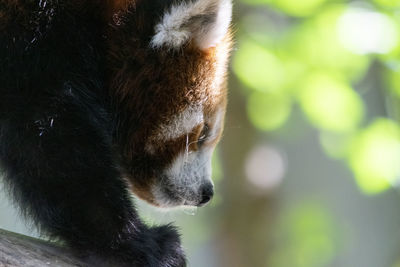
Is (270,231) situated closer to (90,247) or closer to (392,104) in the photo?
(392,104)

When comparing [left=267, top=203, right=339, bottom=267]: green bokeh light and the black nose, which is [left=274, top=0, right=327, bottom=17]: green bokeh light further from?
the black nose

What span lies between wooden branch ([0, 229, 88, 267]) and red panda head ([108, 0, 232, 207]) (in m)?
0.53

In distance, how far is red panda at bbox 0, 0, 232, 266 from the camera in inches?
83.4

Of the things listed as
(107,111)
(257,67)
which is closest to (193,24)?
(107,111)

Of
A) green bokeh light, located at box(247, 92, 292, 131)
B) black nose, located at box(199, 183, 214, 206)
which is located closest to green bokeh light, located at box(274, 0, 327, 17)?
green bokeh light, located at box(247, 92, 292, 131)

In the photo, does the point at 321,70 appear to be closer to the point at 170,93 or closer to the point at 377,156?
the point at 377,156

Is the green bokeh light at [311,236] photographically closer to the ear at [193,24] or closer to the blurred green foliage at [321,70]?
the blurred green foliage at [321,70]

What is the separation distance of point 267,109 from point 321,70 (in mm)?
503

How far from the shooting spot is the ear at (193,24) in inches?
92.2

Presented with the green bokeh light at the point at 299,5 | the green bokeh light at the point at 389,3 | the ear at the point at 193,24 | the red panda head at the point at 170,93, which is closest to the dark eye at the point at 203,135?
the red panda head at the point at 170,93

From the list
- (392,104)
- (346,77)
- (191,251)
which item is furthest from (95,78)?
(191,251)

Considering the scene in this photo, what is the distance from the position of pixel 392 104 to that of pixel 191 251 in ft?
8.35

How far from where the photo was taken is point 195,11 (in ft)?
7.76

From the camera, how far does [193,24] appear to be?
8.04 ft
